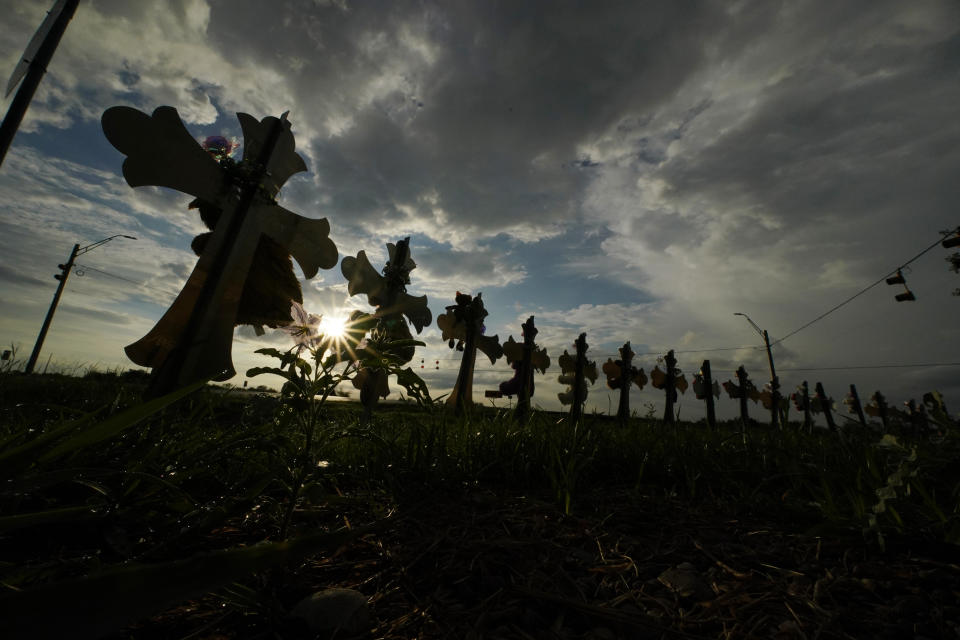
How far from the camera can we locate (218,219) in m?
6.27

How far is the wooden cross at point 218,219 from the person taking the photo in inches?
212

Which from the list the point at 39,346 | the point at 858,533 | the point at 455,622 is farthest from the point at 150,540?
the point at 39,346

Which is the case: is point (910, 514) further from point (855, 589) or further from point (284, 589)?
point (284, 589)

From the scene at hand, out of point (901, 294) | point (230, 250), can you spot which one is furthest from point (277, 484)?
point (901, 294)

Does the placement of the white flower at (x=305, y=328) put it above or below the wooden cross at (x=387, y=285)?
below

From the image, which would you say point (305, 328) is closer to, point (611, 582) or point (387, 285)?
point (611, 582)

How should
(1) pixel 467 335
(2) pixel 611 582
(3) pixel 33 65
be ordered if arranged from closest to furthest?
(2) pixel 611 582 < (3) pixel 33 65 < (1) pixel 467 335

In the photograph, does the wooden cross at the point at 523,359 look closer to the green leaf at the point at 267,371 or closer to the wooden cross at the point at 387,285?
the wooden cross at the point at 387,285

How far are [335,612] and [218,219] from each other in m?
6.81

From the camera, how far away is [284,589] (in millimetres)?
1188

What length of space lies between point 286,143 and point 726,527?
738 cm

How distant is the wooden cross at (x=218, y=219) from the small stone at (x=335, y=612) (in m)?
5.09

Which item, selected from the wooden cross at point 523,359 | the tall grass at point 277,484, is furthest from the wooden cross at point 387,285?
the tall grass at point 277,484

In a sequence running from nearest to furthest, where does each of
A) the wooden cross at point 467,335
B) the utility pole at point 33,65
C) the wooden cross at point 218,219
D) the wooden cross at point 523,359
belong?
the utility pole at point 33,65 → the wooden cross at point 218,219 → the wooden cross at point 523,359 → the wooden cross at point 467,335
